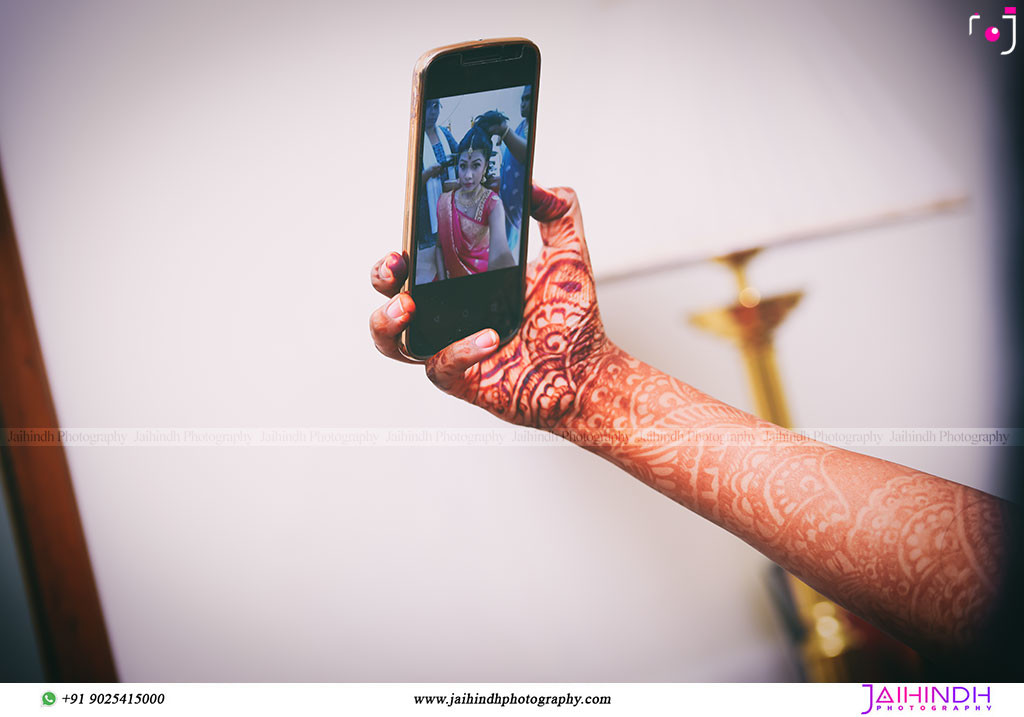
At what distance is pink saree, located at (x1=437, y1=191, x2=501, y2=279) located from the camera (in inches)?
19.4

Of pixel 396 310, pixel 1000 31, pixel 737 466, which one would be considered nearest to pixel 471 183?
pixel 396 310

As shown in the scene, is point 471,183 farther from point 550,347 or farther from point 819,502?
point 819,502

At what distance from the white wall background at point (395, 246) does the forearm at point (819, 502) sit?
0.25 ft

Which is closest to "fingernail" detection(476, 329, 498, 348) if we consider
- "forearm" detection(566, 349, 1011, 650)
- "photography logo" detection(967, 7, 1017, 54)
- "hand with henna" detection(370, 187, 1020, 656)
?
"hand with henna" detection(370, 187, 1020, 656)

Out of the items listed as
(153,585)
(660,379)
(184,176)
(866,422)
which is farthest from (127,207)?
(866,422)

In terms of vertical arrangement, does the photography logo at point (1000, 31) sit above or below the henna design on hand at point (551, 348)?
above

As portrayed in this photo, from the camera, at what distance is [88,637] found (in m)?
0.65

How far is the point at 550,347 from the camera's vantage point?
54 cm

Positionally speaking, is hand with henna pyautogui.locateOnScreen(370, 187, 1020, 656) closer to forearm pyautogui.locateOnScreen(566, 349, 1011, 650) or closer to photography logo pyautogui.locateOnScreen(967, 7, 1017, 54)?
forearm pyautogui.locateOnScreen(566, 349, 1011, 650)

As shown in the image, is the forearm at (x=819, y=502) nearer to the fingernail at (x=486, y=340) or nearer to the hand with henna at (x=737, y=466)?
the hand with henna at (x=737, y=466)

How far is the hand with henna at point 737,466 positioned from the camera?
439mm

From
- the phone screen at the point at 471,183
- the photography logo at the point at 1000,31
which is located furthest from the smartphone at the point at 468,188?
the photography logo at the point at 1000,31

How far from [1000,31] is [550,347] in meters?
0.52

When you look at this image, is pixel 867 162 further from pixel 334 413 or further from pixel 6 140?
pixel 6 140
